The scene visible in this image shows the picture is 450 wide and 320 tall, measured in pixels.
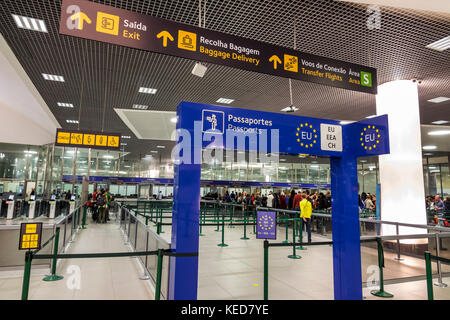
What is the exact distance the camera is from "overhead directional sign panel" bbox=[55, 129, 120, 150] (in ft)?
28.6

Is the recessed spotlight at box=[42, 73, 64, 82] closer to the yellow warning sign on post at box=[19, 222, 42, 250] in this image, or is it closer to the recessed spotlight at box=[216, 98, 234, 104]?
the recessed spotlight at box=[216, 98, 234, 104]

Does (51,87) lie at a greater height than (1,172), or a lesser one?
greater

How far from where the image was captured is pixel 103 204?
45.9ft

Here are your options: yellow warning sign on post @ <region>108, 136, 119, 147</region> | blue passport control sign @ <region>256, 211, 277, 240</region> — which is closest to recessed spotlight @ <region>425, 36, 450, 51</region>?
blue passport control sign @ <region>256, 211, 277, 240</region>

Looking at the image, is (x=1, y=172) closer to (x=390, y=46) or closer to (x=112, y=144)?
(x=112, y=144)

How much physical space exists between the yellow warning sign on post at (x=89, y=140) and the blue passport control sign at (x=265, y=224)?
18.8 ft

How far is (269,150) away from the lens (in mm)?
3740

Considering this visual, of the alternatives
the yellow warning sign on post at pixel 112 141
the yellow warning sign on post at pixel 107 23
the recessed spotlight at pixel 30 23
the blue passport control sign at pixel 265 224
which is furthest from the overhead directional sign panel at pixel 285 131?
the yellow warning sign on post at pixel 112 141

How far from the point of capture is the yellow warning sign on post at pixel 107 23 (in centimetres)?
318

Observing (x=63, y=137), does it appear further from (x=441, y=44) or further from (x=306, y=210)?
(x=441, y=44)

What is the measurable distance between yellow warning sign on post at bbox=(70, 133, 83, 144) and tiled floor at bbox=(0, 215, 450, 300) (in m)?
3.16

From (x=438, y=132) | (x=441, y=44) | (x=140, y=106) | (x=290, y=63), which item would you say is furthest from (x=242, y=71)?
(x=438, y=132)

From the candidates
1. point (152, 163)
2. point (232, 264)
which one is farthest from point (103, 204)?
point (152, 163)
